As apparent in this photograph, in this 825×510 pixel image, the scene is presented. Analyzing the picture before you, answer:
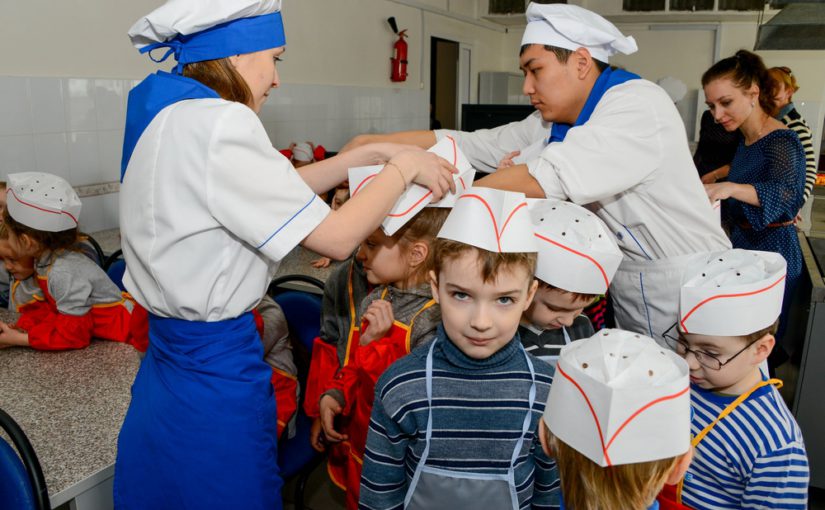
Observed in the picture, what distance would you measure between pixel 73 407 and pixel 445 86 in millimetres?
6854

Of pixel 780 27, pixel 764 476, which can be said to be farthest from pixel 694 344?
pixel 780 27

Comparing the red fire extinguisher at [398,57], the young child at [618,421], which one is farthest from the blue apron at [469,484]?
the red fire extinguisher at [398,57]

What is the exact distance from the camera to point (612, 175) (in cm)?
137

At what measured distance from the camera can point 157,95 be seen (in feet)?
3.58

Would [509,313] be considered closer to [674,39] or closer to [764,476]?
[764,476]

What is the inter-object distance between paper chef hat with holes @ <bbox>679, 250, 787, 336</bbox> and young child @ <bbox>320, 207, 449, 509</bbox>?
1.70 ft

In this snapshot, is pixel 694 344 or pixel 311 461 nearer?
pixel 694 344

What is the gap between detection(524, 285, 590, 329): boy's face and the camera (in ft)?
4.20

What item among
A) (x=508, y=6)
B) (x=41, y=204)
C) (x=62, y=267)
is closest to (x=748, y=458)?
(x=62, y=267)

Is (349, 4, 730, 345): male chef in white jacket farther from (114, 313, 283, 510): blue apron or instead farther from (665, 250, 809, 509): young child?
(114, 313, 283, 510): blue apron

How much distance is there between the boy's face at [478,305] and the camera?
107 cm

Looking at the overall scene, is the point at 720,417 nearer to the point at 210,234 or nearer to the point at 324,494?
the point at 210,234

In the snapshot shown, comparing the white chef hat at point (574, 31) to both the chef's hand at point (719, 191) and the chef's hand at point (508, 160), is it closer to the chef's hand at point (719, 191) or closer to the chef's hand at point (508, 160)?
the chef's hand at point (508, 160)

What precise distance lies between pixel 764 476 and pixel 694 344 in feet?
0.84
